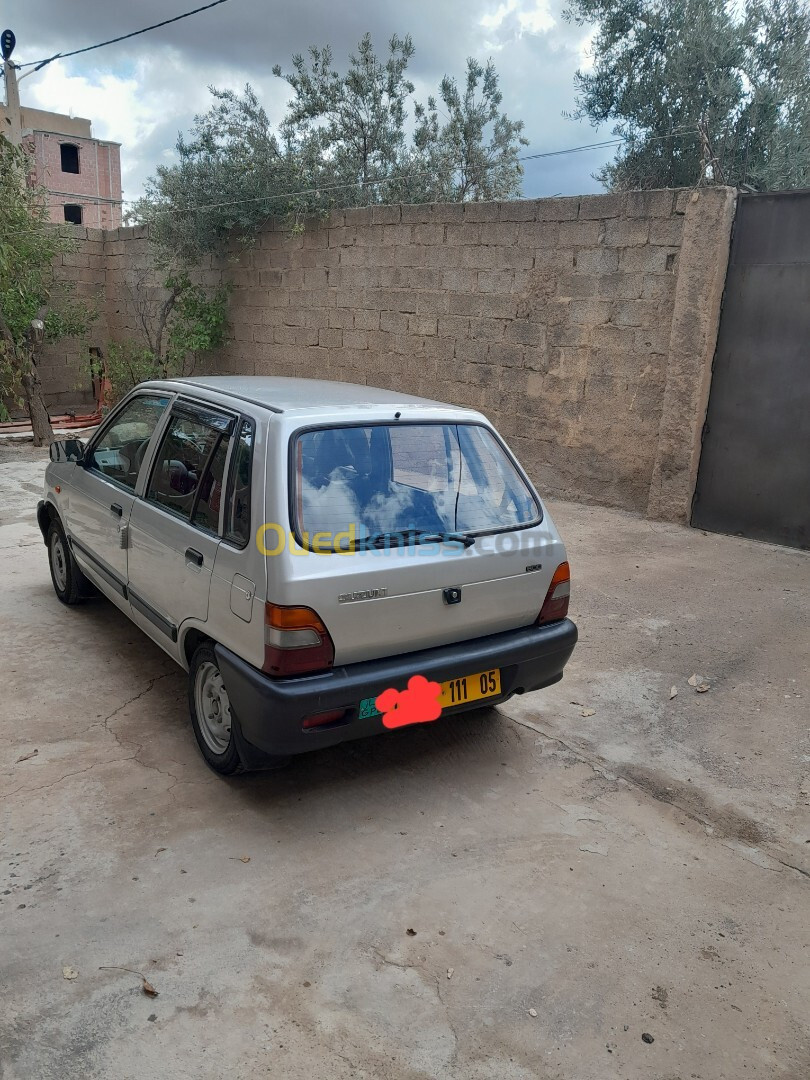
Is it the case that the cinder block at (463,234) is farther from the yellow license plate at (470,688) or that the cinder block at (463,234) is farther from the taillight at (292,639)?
the taillight at (292,639)

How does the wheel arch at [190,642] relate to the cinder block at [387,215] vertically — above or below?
below

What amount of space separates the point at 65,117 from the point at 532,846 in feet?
168

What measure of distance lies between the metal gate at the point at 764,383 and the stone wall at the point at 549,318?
151mm

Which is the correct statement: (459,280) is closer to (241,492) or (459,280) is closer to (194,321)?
(194,321)

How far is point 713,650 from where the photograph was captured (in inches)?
189

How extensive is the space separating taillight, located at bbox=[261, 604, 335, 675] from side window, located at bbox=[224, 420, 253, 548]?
35 cm

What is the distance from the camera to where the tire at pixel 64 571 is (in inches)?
197

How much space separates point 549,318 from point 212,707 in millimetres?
5579

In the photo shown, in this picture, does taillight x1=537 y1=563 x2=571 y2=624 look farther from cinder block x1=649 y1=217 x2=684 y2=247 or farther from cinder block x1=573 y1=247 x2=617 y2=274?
cinder block x1=573 y1=247 x2=617 y2=274

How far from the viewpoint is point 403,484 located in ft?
10.8

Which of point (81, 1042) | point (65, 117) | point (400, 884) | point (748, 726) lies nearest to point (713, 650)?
point (748, 726)

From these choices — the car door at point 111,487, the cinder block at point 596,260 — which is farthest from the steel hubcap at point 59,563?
the cinder block at point 596,260

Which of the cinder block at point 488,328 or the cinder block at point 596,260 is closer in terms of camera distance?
the cinder block at point 596,260

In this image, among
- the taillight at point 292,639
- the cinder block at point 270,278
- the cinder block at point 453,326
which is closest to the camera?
the taillight at point 292,639
